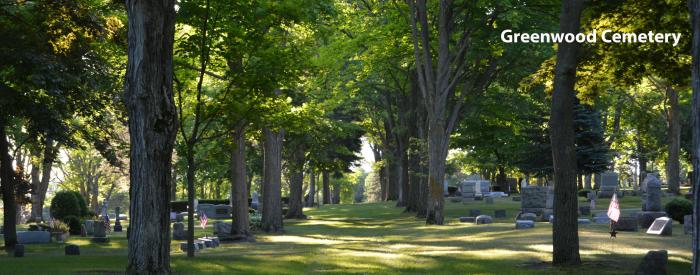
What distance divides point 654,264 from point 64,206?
31.7 meters

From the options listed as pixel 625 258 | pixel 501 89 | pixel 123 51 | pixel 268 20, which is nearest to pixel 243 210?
pixel 123 51

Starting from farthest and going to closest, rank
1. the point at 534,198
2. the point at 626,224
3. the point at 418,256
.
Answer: the point at 534,198 < the point at 626,224 < the point at 418,256

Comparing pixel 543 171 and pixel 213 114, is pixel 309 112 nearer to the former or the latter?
pixel 213 114

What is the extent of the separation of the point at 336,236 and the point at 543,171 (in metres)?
22.2

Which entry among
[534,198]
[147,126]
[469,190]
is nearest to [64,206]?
[534,198]

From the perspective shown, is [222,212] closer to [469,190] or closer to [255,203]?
[255,203]

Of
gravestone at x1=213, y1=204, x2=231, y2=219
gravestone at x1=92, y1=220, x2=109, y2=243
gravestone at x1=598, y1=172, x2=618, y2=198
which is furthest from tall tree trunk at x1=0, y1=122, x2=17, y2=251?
gravestone at x1=598, y1=172, x2=618, y2=198

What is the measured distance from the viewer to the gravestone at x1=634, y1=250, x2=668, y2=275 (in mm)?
12930

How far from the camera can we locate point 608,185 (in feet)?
161

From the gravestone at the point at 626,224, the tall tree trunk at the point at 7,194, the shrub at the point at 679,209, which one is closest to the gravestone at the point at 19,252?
the tall tree trunk at the point at 7,194

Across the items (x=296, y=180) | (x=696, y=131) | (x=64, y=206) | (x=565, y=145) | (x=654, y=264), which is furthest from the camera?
(x=296, y=180)

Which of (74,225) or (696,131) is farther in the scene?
(74,225)

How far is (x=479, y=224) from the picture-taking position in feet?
102

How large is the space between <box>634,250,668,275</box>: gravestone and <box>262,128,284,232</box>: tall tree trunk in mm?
20857
